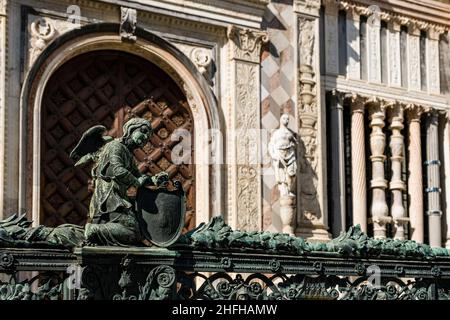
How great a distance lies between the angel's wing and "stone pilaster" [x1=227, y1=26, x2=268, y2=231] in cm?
705

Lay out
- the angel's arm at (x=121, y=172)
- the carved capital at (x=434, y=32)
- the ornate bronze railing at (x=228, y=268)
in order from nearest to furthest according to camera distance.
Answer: the ornate bronze railing at (x=228, y=268) → the angel's arm at (x=121, y=172) → the carved capital at (x=434, y=32)

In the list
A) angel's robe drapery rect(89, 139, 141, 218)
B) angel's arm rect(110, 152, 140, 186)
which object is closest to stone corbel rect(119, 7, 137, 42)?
angel's robe drapery rect(89, 139, 141, 218)

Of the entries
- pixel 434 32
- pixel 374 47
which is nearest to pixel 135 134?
pixel 374 47

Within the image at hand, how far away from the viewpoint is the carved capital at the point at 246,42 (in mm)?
16578

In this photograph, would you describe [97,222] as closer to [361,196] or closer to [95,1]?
[95,1]

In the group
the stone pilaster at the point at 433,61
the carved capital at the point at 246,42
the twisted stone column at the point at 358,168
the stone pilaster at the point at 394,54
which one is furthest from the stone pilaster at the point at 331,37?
the stone pilaster at the point at 433,61

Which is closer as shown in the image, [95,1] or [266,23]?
[95,1]

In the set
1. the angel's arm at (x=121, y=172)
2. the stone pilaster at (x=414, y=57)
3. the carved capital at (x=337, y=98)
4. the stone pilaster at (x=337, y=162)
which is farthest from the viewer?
the stone pilaster at (x=414, y=57)

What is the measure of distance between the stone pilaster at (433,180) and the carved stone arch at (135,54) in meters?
5.46

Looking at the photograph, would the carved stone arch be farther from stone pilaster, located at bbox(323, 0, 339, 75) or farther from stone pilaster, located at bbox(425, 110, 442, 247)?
stone pilaster, located at bbox(425, 110, 442, 247)

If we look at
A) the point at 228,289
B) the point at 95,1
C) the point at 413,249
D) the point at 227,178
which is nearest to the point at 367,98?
the point at 227,178

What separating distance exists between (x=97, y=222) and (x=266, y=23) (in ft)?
30.5

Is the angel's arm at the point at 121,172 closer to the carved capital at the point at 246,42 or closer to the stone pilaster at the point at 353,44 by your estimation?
the carved capital at the point at 246,42

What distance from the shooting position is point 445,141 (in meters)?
20.0
